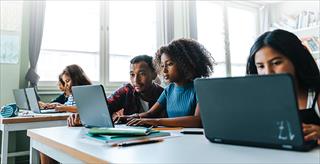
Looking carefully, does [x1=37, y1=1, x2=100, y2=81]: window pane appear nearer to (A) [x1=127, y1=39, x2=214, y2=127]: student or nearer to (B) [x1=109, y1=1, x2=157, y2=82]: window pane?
(B) [x1=109, y1=1, x2=157, y2=82]: window pane

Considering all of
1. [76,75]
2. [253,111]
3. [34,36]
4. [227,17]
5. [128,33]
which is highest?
[227,17]

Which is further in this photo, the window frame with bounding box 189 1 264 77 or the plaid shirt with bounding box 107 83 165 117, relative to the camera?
the window frame with bounding box 189 1 264 77

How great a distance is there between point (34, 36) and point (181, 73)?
205 cm

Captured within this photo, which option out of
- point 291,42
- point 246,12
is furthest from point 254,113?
point 246,12

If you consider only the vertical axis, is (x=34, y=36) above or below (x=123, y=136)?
above

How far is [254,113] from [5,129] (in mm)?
1793

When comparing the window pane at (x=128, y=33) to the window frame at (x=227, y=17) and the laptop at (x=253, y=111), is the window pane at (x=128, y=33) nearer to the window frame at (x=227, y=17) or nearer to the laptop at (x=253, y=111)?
the window frame at (x=227, y=17)

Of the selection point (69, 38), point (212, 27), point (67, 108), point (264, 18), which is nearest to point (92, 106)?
point (67, 108)

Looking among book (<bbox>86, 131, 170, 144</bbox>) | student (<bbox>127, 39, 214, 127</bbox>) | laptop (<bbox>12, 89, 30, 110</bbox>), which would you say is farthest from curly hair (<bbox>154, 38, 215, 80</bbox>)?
laptop (<bbox>12, 89, 30, 110</bbox>)

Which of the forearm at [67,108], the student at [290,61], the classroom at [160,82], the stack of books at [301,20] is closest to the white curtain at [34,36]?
the classroom at [160,82]

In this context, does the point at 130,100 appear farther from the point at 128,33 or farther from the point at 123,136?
the point at 128,33

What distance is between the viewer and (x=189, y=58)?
68.1 inches

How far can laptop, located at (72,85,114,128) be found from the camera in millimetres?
1145

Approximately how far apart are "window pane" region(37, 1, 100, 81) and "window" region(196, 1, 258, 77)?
166 centimetres
